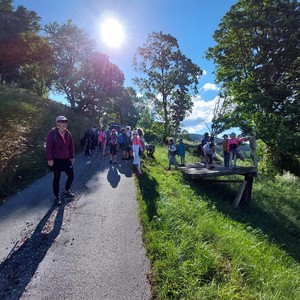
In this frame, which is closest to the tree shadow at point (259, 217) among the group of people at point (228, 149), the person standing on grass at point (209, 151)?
the person standing on grass at point (209, 151)

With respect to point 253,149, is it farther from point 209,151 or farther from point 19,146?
point 19,146

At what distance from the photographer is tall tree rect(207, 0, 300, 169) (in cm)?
1780

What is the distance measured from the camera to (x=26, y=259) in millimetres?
3867

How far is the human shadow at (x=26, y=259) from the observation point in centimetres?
322

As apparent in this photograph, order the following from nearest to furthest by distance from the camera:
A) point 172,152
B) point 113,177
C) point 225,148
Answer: point 113,177
point 225,148
point 172,152

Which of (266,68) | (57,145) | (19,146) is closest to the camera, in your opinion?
(57,145)

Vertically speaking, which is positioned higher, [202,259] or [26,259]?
[202,259]

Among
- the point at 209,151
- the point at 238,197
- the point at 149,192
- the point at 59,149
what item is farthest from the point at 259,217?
the point at 59,149

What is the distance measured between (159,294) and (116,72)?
41951 millimetres

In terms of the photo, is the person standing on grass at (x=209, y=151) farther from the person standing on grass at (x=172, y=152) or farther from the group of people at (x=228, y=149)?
the person standing on grass at (x=172, y=152)

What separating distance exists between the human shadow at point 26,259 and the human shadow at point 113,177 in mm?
3765

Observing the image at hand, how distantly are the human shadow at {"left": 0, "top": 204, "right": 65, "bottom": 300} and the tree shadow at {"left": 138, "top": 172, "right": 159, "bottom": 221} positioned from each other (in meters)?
2.13

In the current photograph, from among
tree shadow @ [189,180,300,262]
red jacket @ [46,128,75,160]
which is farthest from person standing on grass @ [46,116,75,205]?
tree shadow @ [189,180,300,262]

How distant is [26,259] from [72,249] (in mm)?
710
